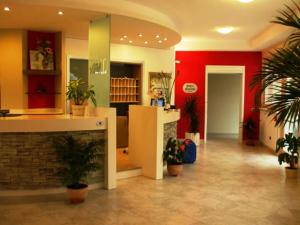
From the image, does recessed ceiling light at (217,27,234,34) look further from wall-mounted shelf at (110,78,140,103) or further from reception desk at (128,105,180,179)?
reception desk at (128,105,180,179)

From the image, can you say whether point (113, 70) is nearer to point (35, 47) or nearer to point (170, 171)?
point (35, 47)

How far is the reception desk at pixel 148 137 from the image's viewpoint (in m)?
5.73

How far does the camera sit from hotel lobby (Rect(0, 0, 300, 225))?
14.5 ft

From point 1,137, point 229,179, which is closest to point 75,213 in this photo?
point 1,137

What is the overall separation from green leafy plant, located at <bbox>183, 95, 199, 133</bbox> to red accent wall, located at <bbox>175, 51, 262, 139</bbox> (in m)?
0.28

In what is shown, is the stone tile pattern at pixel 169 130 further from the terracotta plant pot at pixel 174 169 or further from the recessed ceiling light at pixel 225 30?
the recessed ceiling light at pixel 225 30

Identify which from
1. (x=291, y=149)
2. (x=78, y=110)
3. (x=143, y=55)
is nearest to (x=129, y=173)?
(x=78, y=110)

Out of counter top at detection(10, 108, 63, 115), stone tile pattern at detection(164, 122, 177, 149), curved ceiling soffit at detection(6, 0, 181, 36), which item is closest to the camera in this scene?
curved ceiling soffit at detection(6, 0, 181, 36)

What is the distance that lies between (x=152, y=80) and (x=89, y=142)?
172 inches

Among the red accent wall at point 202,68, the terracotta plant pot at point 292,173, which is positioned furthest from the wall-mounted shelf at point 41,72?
the terracotta plant pot at point 292,173

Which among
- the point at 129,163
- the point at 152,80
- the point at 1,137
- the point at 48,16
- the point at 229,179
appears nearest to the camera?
the point at 1,137

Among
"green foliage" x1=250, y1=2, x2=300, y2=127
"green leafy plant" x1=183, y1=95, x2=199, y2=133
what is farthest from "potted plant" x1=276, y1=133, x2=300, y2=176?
"green leafy plant" x1=183, y1=95, x2=199, y2=133

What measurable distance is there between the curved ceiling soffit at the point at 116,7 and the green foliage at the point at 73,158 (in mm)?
2003

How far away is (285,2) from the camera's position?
5.66 metres
